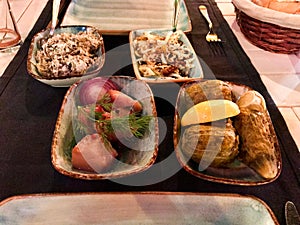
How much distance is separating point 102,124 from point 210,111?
0.18m

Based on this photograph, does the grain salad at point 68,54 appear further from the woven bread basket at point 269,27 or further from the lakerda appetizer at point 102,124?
the woven bread basket at point 269,27

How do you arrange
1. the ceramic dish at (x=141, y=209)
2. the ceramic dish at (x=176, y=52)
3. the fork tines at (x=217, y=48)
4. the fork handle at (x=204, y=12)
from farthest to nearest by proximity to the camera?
the fork handle at (x=204, y=12) < the fork tines at (x=217, y=48) < the ceramic dish at (x=176, y=52) < the ceramic dish at (x=141, y=209)

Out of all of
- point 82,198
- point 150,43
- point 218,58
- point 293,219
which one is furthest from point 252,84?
point 82,198

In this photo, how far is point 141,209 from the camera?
0.48 metres

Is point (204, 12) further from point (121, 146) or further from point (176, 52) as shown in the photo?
point (121, 146)

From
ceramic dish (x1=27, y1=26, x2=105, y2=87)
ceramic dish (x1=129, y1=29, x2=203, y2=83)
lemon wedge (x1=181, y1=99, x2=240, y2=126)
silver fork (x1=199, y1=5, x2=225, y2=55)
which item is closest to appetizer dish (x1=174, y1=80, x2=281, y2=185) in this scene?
lemon wedge (x1=181, y1=99, x2=240, y2=126)

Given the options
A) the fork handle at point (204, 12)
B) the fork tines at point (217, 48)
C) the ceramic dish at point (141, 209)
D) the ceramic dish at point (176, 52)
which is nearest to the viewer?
the ceramic dish at point (141, 209)

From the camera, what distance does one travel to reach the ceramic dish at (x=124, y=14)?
95 centimetres

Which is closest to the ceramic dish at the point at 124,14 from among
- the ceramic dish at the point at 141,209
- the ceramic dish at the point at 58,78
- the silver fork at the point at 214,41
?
the silver fork at the point at 214,41

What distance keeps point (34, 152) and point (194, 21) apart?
666 millimetres

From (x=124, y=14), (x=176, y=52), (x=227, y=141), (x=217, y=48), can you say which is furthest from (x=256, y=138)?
(x=124, y=14)

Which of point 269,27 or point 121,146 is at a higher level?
point 269,27

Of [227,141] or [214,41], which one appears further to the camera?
[214,41]

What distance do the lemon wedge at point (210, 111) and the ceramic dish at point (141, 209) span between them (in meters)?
0.12
